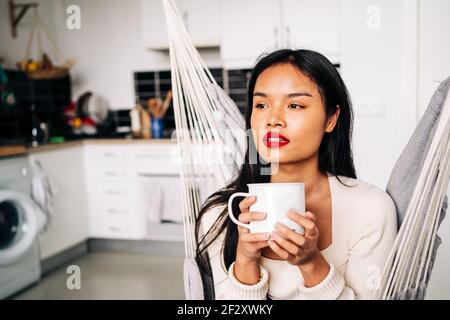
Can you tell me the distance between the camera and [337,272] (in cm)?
66

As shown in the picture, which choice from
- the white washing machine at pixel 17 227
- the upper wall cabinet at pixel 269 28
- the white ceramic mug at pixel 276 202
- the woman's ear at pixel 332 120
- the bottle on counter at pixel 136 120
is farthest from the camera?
the bottle on counter at pixel 136 120

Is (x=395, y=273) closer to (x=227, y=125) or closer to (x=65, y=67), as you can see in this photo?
(x=227, y=125)

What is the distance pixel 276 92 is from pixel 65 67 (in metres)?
1.91

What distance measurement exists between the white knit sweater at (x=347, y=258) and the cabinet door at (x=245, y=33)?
37.3 inches

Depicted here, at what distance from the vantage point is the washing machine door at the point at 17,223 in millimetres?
1764

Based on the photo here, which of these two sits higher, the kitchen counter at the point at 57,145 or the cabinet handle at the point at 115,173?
the kitchen counter at the point at 57,145

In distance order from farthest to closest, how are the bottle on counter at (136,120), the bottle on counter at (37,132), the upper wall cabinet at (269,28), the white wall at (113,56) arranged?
the white wall at (113,56)
the bottle on counter at (136,120)
the bottle on counter at (37,132)
the upper wall cabinet at (269,28)

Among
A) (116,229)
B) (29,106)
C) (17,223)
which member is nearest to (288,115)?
(17,223)

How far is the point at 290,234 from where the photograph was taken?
0.59m

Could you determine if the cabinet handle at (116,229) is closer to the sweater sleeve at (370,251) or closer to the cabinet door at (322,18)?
the cabinet door at (322,18)

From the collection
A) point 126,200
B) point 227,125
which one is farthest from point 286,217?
point 126,200

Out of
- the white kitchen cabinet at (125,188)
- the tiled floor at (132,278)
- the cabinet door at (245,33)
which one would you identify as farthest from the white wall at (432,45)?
the white kitchen cabinet at (125,188)

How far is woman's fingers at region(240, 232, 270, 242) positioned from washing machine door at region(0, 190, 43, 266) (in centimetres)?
139

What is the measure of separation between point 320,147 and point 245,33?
119 cm
